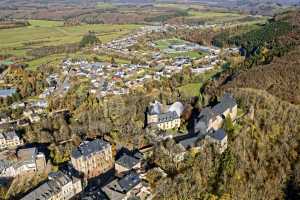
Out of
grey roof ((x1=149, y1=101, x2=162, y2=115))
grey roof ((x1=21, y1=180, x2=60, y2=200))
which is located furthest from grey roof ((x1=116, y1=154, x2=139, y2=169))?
grey roof ((x1=149, y1=101, x2=162, y2=115))

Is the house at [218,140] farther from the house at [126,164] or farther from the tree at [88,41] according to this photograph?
the tree at [88,41]

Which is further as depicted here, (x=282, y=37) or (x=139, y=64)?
(x=139, y=64)

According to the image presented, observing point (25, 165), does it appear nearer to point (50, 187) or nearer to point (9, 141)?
point (50, 187)

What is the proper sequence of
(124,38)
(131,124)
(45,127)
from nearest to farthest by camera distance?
(131,124) < (45,127) < (124,38)

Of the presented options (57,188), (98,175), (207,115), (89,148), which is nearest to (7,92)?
(89,148)

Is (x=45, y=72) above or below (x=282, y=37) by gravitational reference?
below

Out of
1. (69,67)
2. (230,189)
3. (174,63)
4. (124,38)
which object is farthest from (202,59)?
(230,189)

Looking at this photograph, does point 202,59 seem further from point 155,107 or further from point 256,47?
point 155,107

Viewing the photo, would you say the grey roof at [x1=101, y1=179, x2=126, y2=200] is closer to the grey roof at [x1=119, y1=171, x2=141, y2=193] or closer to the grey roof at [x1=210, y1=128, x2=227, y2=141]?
the grey roof at [x1=119, y1=171, x2=141, y2=193]
